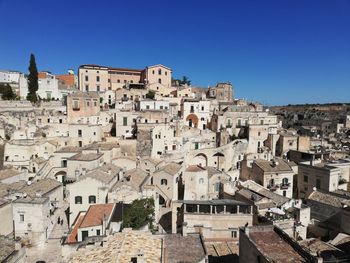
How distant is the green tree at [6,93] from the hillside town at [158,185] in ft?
0.63

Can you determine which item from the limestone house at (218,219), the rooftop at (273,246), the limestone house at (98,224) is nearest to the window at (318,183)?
the limestone house at (218,219)

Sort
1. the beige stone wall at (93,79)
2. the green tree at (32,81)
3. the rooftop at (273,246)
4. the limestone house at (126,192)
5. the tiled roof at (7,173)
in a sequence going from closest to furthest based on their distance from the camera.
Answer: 1. the rooftop at (273,246)
2. the limestone house at (126,192)
3. the tiled roof at (7,173)
4. the green tree at (32,81)
5. the beige stone wall at (93,79)

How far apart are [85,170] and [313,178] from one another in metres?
28.9

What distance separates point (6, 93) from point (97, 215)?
44871mm

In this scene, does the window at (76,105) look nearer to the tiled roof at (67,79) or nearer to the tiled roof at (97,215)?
the tiled roof at (67,79)

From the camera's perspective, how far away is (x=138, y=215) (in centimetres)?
2556

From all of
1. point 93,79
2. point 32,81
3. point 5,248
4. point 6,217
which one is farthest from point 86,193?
point 93,79

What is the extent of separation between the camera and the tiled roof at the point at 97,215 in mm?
24695

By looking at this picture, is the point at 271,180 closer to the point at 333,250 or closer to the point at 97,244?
the point at 333,250

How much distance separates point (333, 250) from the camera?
2122cm

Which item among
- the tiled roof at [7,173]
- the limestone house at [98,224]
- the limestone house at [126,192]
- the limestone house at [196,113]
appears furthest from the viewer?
the limestone house at [196,113]

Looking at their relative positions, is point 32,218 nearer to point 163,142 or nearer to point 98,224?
point 98,224

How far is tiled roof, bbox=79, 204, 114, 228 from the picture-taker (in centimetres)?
2470

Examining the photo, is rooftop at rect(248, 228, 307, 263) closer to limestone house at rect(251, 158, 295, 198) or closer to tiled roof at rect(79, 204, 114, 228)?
tiled roof at rect(79, 204, 114, 228)
